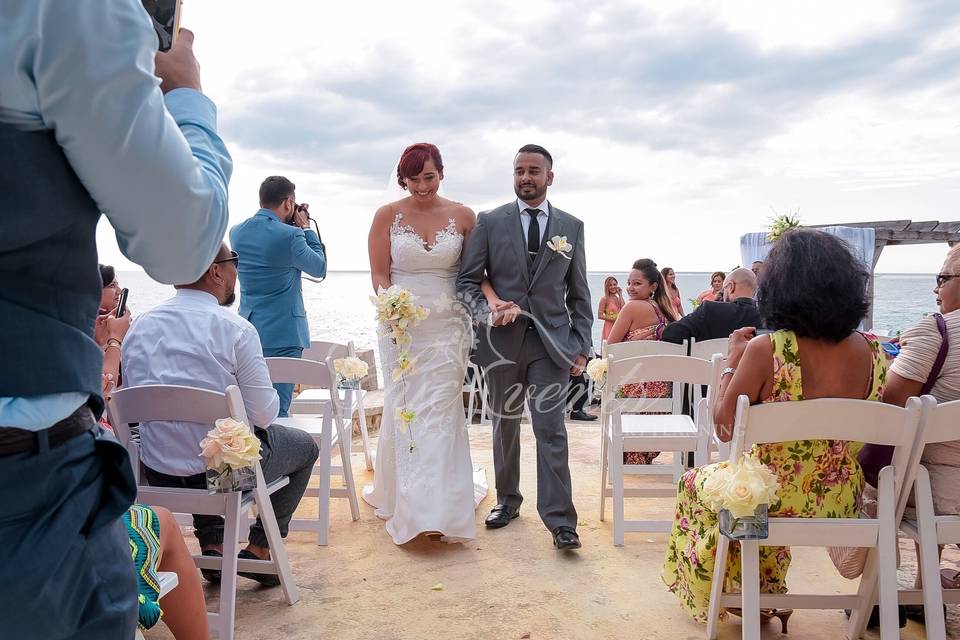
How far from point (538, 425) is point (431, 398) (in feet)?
2.32

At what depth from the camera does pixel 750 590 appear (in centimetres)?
288

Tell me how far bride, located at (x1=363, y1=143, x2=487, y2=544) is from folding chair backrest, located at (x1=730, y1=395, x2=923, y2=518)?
2214 millimetres

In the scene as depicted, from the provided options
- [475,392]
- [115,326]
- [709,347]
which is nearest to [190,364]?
[115,326]

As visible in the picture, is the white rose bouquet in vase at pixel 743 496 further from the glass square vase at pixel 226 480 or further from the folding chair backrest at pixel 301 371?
the folding chair backrest at pixel 301 371

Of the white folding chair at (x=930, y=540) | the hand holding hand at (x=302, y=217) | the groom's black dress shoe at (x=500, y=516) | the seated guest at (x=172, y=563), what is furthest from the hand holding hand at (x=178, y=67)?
the hand holding hand at (x=302, y=217)

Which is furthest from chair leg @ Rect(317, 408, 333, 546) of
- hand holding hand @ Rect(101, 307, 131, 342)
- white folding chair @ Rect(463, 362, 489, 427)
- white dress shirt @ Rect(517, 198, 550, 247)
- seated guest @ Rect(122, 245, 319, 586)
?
white folding chair @ Rect(463, 362, 489, 427)

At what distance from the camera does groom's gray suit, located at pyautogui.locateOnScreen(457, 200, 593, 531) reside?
4.55 metres

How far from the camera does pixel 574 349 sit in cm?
466

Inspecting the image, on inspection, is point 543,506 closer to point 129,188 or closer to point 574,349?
point 574,349

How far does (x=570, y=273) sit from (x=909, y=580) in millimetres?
2464

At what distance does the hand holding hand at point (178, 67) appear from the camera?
1.26 m

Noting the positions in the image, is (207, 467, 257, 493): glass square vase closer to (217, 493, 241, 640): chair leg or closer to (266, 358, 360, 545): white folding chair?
(217, 493, 241, 640): chair leg

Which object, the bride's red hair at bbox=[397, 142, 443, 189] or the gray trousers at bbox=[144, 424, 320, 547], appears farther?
the bride's red hair at bbox=[397, 142, 443, 189]

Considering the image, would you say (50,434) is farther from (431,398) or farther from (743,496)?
(431,398)
